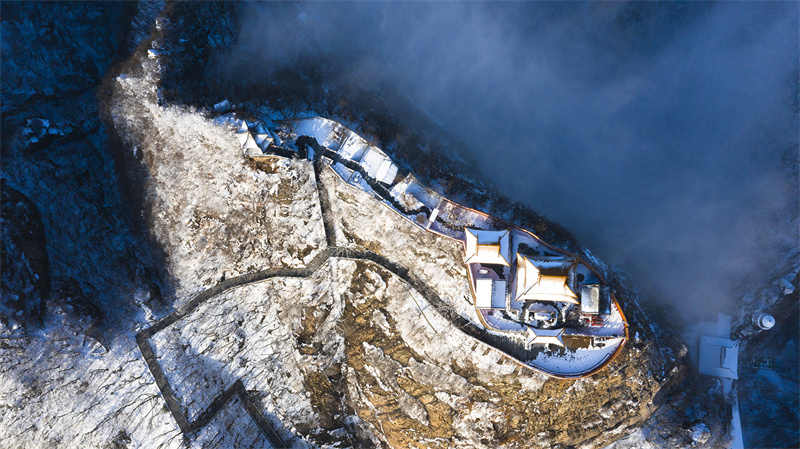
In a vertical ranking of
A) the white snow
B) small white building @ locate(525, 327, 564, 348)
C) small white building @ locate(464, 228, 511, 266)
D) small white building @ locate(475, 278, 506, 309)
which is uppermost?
small white building @ locate(464, 228, 511, 266)

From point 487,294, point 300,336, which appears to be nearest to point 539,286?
point 487,294

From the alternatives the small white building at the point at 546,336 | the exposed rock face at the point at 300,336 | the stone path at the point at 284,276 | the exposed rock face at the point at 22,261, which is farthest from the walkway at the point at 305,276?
the exposed rock face at the point at 22,261

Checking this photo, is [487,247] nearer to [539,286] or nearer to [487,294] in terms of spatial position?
[487,294]

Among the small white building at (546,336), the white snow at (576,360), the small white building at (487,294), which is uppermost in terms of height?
the small white building at (487,294)

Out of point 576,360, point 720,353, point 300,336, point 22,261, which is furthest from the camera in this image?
point 300,336

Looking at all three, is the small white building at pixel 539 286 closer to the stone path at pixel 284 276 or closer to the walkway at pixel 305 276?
the walkway at pixel 305 276

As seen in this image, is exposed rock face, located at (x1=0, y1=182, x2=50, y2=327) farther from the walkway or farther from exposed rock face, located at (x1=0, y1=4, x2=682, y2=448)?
the walkway

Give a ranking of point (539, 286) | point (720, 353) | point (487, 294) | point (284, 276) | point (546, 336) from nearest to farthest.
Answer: point (539, 286) → point (487, 294) → point (546, 336) → point (720, 353) → point (284, 276)

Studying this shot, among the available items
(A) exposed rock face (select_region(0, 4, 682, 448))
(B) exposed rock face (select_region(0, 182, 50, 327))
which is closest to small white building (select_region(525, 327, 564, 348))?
(A) exposed rock face (select_region(0, 4, 682, 448))

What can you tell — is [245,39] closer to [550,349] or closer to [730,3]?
[550,349]
